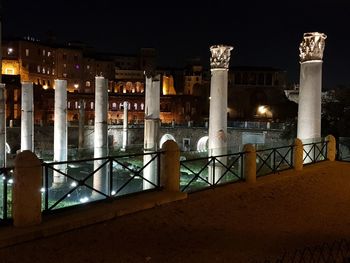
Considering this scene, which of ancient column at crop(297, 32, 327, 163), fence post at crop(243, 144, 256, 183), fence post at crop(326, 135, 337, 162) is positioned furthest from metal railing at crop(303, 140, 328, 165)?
fence post at crop(243, 144, 256, 183)

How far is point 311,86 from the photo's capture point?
20938 mm

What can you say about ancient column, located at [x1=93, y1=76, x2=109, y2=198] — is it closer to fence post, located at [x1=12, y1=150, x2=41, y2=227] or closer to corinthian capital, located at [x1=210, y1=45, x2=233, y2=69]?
Answer: corinthian capital, located at [x1=210, y1=45, x2=233, y2=69]

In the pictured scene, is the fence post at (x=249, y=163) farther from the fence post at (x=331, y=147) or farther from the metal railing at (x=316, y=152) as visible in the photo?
the fence post at (x=331, y=147)

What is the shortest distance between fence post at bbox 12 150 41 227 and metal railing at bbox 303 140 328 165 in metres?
13.4

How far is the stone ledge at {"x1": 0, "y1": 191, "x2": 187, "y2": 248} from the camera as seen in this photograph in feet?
26.8

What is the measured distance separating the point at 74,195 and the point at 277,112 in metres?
76.7

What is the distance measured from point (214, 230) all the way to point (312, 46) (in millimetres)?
14223

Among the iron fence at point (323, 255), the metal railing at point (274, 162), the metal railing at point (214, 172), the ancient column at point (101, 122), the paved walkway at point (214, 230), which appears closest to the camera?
the iron fence at point (323, 255)

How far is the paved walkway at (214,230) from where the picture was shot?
306 inches

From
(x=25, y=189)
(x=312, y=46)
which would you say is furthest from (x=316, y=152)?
(x=25, y=189)

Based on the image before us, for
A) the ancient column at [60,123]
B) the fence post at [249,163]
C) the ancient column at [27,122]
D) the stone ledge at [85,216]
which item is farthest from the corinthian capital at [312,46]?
the ancient column at [27,122]

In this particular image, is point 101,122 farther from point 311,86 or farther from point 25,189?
point 25,189

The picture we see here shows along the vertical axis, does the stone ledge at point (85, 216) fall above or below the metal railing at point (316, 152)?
below

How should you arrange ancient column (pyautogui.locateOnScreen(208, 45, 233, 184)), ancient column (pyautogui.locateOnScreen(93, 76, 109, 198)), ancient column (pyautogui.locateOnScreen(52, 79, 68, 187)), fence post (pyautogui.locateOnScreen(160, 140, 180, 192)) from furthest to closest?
ancient column (pyautogui.locateOnScreen(52, 79, 68, 187)) → ancient column (pyautogui.locateOnScreen(93, 76, 109, 198)) → ancient column (pyautogui.locateOnScreen(208, 45, 233, 184)) → fence post (pyautogui.locateOnScreen(160, 140, 180, 192))
